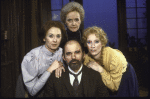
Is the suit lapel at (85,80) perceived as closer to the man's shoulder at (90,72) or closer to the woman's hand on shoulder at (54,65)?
the man's shoulder at (90,72)

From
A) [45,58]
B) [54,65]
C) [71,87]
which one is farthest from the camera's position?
[45,58]

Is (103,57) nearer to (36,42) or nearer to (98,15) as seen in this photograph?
(98,15)

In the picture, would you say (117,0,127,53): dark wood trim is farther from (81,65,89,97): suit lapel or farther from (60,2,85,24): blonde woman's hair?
(81,65,89,97): suit lapel

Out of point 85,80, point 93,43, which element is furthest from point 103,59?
point 85,80

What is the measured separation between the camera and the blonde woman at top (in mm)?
1743

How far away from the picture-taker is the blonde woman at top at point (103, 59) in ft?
5.72

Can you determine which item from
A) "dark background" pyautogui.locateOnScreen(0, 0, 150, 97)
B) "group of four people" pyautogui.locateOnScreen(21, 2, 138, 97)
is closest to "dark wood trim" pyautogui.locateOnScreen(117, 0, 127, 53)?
"dark background" pyautogui.locateOnScreen(0, 0, 150, 97)

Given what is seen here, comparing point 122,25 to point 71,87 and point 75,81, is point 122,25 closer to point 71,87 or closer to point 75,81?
point 75,81

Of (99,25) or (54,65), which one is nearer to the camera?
(54,65)

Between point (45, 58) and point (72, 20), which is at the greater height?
point (72, 20)

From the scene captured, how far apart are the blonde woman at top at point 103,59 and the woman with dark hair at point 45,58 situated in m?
0.46

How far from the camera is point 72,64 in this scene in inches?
63.2

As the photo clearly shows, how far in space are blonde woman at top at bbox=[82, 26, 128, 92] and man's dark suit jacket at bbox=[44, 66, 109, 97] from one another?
0.17 metres

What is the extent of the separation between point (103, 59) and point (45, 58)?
3.31ft
